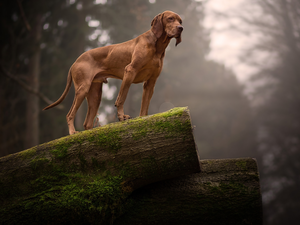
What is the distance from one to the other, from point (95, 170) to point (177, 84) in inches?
889

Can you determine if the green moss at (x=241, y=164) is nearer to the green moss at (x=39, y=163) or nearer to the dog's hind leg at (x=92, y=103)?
the green moss at (x=39, y=163)

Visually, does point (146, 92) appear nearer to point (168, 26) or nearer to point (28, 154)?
point (168, 26)

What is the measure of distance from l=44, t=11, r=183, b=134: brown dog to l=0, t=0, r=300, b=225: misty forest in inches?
194

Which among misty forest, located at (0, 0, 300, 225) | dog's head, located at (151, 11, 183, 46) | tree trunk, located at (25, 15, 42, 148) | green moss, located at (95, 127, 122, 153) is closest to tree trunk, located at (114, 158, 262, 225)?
green moss, located at (95, 127, 122, 153)

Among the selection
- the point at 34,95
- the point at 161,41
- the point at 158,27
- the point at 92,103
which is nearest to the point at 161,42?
the point at 161,41

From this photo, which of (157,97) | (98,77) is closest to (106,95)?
(157,97)

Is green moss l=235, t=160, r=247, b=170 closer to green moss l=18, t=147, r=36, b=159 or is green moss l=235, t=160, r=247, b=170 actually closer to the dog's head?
the dog's head

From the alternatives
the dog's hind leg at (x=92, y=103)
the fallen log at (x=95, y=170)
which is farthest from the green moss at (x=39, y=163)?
the dog's hind leg at (x=92, y=103)

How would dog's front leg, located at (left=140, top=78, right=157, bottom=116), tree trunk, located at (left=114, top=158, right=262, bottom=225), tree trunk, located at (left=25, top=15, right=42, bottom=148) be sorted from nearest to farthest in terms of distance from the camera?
tree trunk, located at (left=114, top=158, right=262, bottom=225)
dog's front leg, located at (left=140, top=78, right=157, bottom=116)
tree trunk, located at (left=25, top=15, right=42, bottom=148)

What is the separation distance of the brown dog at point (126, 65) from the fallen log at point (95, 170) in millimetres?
828

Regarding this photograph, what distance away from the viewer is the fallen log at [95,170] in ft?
8.36

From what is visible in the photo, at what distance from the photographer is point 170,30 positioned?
3.62 m

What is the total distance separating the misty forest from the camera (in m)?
13.9

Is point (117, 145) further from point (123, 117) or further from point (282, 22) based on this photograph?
point (282, 22)
